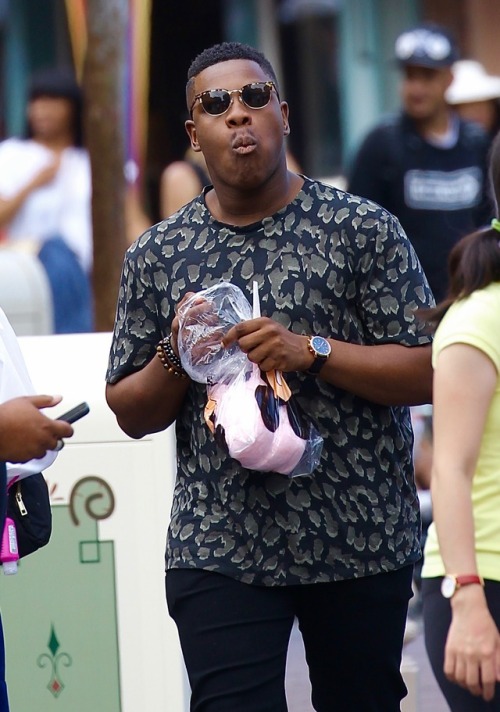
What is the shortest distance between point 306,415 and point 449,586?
0.65 metres

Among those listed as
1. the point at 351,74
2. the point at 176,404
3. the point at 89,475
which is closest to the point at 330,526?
the point at 176,404

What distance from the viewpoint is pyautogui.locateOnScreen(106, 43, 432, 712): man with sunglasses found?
346 cm

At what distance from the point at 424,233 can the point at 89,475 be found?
3.02 meters

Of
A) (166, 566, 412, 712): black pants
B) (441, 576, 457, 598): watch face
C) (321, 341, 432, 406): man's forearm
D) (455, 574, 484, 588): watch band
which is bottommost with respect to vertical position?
(166, 566, 412, 712): black pants

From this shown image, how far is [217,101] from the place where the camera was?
3.54 m

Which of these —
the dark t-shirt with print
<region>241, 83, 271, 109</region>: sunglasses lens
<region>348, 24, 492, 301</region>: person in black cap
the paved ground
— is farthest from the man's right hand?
<region>348, 24, 492, 301</region>: person in black cap

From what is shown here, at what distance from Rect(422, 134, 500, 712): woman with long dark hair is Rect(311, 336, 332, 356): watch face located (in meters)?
0.31

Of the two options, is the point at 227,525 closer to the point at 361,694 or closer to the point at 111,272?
the point at 361,694

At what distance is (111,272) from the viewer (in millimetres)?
7605

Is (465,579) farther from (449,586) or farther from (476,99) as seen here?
(476,99)

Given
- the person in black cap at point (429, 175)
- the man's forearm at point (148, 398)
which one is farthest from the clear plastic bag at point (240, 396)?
the person in black cap at point (429, 175)

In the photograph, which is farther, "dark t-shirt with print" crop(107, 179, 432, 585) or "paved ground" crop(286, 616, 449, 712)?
"paved ground" crop(286, 616, 449, 712)

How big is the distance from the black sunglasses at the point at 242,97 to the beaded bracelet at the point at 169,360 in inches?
20.5

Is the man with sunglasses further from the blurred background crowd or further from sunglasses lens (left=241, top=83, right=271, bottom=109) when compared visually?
→ the blurred background crowd
